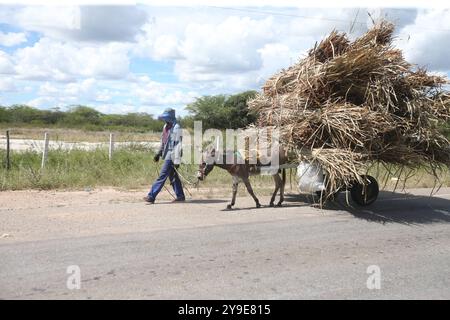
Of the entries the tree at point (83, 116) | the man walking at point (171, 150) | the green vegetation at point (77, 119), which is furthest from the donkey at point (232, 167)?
the tree at point (83, 116)

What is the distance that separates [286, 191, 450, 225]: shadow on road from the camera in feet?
29.4

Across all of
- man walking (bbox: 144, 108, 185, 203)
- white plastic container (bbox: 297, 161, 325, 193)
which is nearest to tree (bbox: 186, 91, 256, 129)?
man walking (bbox: 144, 108, 185, 203)

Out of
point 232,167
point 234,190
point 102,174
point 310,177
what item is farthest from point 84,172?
point 310,177

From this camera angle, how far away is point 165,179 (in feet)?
32.2

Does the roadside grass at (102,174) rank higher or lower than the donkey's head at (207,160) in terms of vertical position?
lower

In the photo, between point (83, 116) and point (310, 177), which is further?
point (83, 116)

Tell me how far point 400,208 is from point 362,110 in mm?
2711

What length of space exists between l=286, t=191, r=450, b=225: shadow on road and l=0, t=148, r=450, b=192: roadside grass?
19.2 inches

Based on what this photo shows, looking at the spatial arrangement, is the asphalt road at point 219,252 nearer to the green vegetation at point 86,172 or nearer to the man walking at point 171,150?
the man walking at point 171,150

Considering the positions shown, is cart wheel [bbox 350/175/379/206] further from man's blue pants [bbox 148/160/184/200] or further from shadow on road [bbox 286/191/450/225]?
man's blue pants [bbox 148/160/184/200]

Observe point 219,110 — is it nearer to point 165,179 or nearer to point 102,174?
point 102,174

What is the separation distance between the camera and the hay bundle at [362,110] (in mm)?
8422

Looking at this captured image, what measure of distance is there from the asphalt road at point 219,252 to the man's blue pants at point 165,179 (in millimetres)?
402

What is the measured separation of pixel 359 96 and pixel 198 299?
5.87 meters
